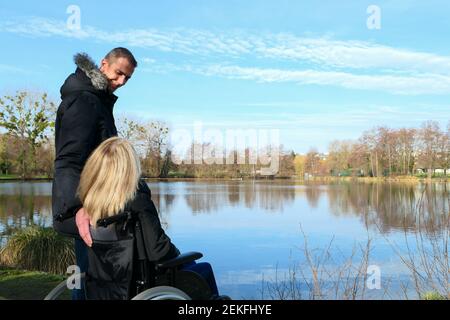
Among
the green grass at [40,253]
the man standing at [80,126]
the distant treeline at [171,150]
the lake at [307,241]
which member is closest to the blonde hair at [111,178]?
the man standing at [80,126]

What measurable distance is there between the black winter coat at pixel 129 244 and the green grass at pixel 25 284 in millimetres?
1712

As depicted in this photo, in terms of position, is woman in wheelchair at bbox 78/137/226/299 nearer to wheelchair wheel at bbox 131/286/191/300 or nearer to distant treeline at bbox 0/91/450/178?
wheelchair wheel at bbox 131/286/191/300

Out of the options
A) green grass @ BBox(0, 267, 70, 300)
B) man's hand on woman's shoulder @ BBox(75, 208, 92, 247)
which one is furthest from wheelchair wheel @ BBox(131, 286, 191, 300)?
green grass @ BBox(0, 267, 70, 300)

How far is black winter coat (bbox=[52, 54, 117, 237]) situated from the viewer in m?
2.09

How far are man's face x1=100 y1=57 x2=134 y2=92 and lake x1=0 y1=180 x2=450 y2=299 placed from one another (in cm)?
177

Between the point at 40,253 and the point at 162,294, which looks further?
the point at 40,253

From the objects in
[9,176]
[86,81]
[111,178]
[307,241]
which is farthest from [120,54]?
[9,176]

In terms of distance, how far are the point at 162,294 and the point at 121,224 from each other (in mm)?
330

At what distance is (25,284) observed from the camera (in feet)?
13.4

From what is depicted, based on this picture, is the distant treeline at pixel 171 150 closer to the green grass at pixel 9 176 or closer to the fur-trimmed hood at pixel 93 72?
the green grass at pixel 9 176

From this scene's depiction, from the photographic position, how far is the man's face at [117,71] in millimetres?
2277

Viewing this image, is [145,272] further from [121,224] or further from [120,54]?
[120,54]
